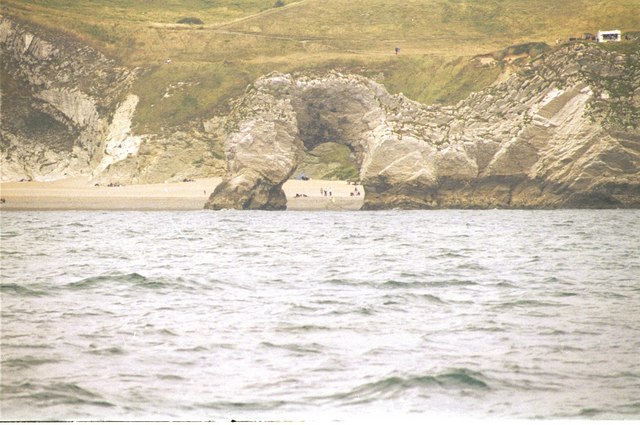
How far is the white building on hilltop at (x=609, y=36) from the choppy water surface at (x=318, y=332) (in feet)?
73.2

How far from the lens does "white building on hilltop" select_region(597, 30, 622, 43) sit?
162ft

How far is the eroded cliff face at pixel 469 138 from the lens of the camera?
53969 millimetres

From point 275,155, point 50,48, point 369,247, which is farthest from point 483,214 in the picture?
point 50,48

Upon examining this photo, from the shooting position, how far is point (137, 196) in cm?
6331

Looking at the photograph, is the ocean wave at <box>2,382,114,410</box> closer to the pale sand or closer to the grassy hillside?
the pale sand

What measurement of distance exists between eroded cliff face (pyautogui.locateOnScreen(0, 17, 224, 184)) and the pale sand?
86 cm

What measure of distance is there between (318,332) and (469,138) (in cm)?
4458

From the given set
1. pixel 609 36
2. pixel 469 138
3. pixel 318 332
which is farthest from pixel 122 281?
pixel 469 138

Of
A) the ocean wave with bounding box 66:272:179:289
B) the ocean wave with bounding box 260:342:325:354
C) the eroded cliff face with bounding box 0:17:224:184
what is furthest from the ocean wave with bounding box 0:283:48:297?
the eroded cliff face with bounding box 0:17:224:184

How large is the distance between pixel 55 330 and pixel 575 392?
7.81m

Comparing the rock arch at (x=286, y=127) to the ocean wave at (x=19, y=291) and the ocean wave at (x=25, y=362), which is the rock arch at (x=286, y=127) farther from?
the ocean wave at (x=25, y=362)

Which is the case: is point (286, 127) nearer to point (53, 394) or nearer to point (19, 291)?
point (19, 291)

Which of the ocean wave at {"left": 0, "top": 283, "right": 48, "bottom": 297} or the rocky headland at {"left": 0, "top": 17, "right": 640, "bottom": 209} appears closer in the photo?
the ocean wave at {"left": 0, "top": 283, "right": 48, "bottom": 297}

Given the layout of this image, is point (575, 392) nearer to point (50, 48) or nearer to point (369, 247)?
point (369, 247)
